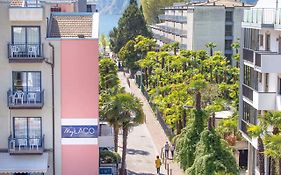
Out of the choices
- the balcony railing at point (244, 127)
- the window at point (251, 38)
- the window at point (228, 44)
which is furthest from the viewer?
the window at point (228, 44)

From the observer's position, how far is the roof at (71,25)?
38000 millimetres

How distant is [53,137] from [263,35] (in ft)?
49.1

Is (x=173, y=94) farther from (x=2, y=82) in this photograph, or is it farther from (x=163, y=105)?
(x=2, y=82)

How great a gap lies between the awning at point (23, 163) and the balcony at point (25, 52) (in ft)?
17.1

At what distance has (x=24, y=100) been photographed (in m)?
36.9

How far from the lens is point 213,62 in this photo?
75.9 meters

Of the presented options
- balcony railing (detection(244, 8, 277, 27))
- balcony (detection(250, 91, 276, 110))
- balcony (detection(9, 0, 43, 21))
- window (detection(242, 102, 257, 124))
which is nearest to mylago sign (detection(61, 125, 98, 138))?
balcony (detection(9, 0, 43, 21))

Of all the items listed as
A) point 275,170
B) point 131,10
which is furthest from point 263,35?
point 131,10

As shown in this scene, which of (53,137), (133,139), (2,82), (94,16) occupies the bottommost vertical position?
(133,139)

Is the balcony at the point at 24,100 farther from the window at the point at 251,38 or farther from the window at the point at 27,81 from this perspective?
the window at the point at 251,38

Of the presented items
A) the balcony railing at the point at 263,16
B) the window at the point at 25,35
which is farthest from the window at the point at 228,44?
the window at the point at 25,35

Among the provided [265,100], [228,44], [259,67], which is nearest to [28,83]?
[259,67]

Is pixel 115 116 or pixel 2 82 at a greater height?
pixel 2 82

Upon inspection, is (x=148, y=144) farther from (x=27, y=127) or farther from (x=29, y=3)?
(x=29, y=3)
